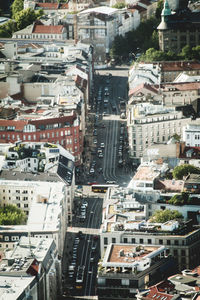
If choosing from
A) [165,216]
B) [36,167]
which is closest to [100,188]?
[36,167]

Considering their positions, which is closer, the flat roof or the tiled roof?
the flat roof

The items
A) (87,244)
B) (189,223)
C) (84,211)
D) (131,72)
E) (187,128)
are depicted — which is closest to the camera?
(189,223)

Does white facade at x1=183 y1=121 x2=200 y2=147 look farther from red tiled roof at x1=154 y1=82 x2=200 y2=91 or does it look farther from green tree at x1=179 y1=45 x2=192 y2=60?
green tree at x1=179 y1=45 x2=192 y2=60

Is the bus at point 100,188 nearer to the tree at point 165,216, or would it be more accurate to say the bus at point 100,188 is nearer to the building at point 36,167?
the building at point 36,167

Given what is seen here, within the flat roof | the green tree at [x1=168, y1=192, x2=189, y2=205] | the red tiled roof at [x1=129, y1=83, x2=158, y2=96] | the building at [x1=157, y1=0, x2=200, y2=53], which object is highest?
the building at [x1=157, y1=0, x2=200, y2=53]

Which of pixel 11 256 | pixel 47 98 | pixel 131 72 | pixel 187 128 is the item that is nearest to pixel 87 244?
pixel 11 256

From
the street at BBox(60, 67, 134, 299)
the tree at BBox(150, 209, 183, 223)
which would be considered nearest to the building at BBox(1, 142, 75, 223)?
the street at BBox(60, 67, 134, 299)

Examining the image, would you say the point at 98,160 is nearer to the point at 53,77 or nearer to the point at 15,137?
the point at 15,137
